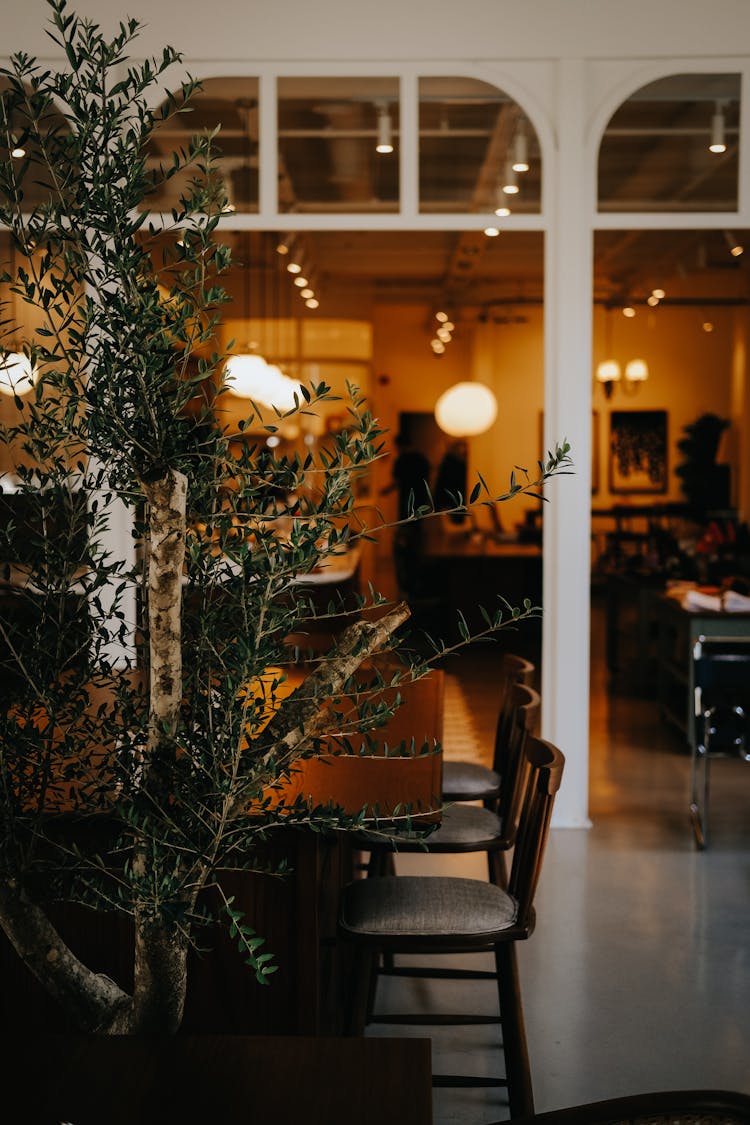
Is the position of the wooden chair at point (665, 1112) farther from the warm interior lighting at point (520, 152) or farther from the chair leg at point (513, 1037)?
the warm interior lighting at point (520, 152)

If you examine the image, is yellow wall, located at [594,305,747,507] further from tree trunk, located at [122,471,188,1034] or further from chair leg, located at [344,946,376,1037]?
tree trunk, located at [122,471,188,1034]

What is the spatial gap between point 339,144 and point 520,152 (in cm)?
87

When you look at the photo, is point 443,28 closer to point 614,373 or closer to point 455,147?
point 455,147

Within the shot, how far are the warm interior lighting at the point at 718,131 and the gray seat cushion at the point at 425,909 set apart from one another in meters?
3.98

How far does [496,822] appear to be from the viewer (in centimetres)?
354

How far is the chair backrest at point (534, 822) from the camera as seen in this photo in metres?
2.63

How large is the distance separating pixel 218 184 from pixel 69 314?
290mm

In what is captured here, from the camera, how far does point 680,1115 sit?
137cm

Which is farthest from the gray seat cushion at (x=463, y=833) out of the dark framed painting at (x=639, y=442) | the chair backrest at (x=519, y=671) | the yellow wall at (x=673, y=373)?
the dark framed painting at (x=639, y=442)

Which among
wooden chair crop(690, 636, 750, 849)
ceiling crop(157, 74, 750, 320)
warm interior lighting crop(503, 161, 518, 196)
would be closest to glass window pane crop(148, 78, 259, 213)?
ceiling crop(157, 74, 750, 320)

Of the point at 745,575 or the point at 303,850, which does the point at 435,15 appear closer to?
the point at 303,850

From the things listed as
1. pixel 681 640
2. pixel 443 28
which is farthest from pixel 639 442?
pixel 443 28

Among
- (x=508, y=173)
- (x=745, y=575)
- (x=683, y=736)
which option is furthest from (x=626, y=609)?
(x=508, y=173)

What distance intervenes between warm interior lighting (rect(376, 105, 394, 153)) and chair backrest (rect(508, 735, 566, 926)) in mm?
3529
